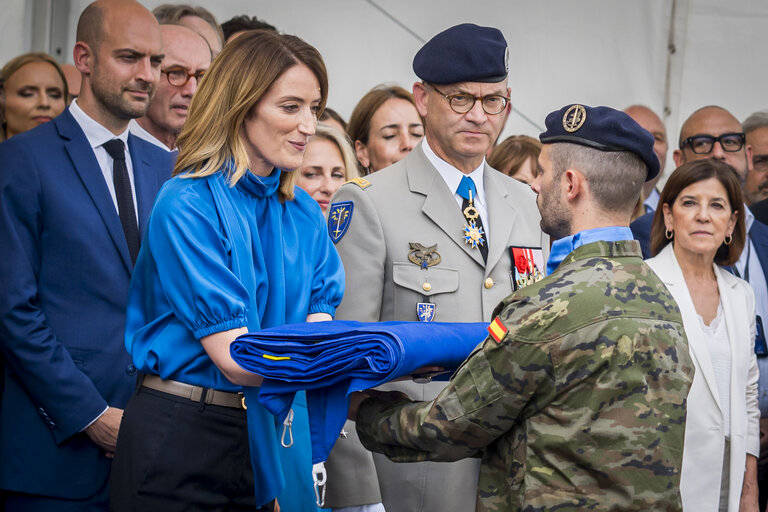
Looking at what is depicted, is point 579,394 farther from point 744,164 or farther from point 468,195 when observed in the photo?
point 744,164

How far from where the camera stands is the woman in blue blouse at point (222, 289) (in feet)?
7.14

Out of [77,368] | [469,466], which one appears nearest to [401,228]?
[469,466]

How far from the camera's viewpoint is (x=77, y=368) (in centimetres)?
306

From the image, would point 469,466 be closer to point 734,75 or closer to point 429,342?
point 429,342

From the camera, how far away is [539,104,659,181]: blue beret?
→ 2.27 m

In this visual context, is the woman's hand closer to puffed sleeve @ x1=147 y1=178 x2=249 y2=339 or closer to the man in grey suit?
the man in grey suit

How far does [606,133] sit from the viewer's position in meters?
2.27

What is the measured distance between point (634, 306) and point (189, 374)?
1021 millimetres

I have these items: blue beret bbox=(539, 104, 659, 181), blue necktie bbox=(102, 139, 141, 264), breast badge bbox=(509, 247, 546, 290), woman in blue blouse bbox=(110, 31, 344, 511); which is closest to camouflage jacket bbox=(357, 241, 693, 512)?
blue beret bbox=(539, 104, 659, 181)

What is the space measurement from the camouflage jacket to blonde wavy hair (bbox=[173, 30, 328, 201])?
29.7 inches

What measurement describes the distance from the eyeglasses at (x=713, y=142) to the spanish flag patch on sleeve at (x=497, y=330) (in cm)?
354

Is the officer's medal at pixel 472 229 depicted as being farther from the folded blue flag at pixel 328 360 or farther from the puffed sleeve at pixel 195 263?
the puffed sleeve at pixel 195 263

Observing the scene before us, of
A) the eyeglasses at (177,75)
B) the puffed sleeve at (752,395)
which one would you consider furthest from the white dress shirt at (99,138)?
the puffed sleeve at (752,395)

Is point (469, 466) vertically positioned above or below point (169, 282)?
below
